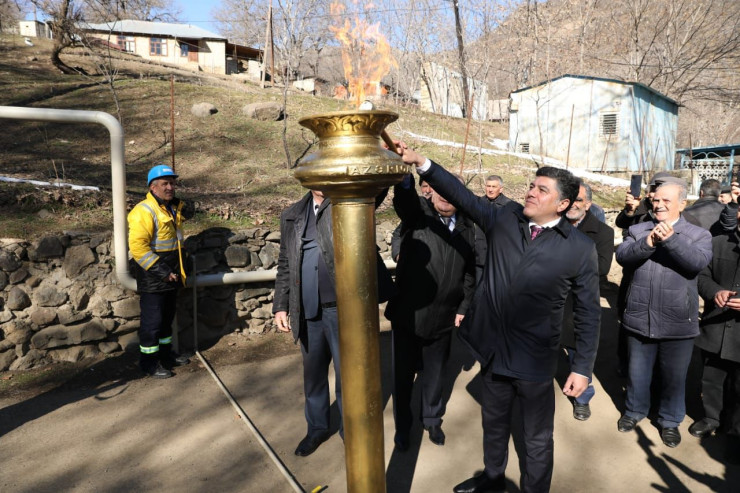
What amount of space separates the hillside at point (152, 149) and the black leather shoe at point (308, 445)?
3.24 m

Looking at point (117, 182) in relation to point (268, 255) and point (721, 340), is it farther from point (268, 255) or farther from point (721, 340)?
point (721, 340)

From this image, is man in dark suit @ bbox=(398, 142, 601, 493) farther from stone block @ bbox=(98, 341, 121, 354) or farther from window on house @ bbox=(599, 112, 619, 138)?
window on house @ bbox=(599, 112, 619, 138)

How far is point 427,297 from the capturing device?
12.1 feet

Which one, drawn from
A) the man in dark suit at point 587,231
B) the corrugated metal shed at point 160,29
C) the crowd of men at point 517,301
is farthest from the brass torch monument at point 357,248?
the corrugated metal shed at point 160,29

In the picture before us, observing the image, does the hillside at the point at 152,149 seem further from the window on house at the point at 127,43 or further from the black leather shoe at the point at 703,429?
the window on house at the point at 127,43

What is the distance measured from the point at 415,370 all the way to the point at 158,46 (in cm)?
3902

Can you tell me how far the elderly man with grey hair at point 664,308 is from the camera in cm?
369

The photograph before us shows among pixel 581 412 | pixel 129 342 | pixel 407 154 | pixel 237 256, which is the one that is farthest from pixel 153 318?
pixel 581 412

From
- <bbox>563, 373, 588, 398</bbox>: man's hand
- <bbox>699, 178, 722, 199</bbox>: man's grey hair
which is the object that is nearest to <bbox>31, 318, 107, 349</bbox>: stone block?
<bbox>563, 373, 588, 398</bbox>: man's hand

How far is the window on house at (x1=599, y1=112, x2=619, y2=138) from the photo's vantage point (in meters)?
21.0

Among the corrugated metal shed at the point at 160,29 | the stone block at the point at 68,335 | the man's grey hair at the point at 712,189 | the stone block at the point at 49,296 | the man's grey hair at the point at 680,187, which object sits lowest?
the stone block at the point at 68,335

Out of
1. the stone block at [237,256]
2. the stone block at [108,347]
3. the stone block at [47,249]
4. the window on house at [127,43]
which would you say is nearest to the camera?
the stone block at [47,249]

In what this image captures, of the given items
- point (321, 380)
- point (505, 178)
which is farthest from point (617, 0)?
point (321, 380)

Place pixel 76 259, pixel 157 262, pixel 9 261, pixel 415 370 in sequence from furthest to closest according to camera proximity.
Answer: pixel 76 259, pixel 9 261, pixel 157 262, pixel 415 370
